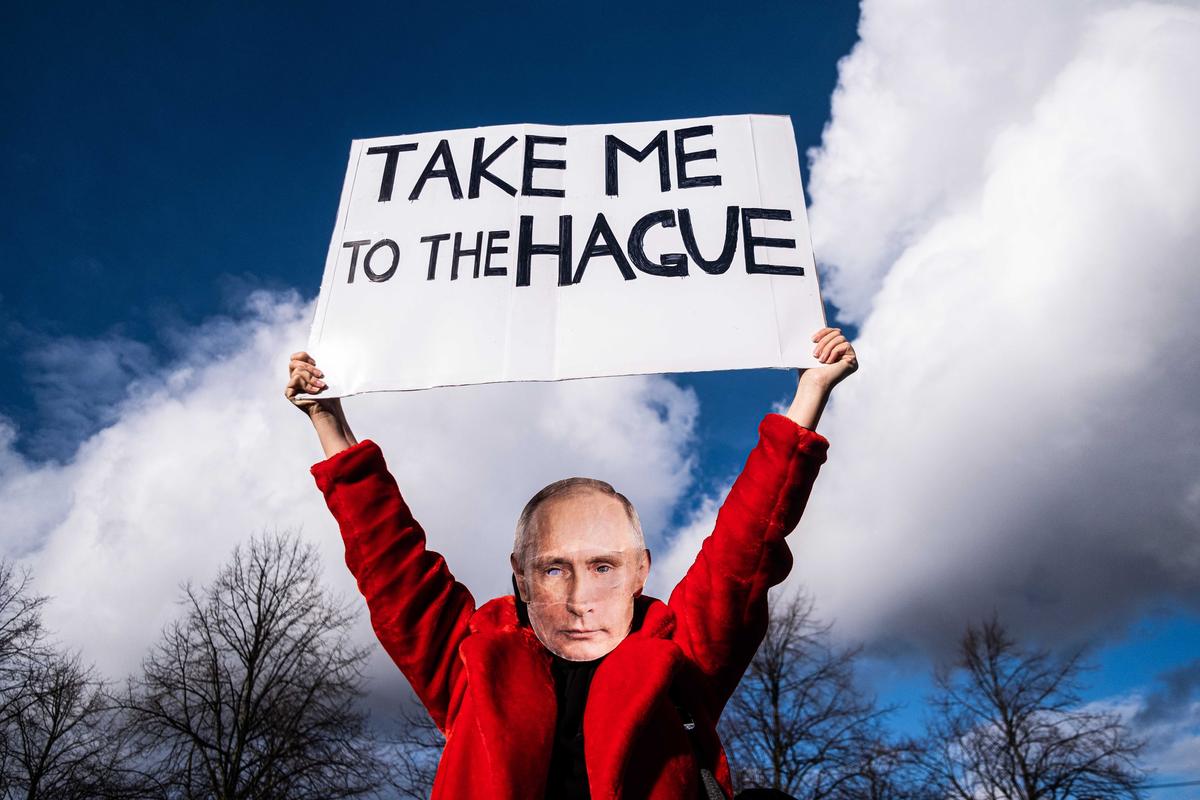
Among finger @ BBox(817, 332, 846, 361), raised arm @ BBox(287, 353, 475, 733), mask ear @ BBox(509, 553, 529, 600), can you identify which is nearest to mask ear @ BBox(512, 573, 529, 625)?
mask ear @ BBox(509, 553, 529, 600)

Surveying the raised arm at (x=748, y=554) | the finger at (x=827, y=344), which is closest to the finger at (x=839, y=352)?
the finger at (x=827, y=344)

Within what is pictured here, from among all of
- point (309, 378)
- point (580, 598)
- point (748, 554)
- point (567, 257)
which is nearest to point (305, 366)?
point (309, 378)

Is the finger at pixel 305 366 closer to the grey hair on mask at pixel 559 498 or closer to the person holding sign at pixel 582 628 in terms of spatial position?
the person holding sign at pixel 582 628

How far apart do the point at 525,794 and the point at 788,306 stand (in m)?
1.49

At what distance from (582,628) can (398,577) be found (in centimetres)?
48

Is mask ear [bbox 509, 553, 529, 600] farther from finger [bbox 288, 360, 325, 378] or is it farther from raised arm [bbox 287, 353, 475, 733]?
finger [bbox 288, 360, 325, 378]

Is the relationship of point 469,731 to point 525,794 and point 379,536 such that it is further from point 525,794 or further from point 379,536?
point 379,536

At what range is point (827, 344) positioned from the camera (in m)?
2.25

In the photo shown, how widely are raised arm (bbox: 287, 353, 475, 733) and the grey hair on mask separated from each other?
24 centimetres

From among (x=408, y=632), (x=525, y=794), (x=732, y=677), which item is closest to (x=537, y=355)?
(x=408, y=632)

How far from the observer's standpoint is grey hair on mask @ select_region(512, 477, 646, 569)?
1.94 meters

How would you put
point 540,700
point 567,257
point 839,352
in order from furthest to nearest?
point 567,257 → point 839,352 → point 540,700

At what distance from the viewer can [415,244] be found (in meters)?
2.61

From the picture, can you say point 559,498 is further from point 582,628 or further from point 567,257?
point 567,257
